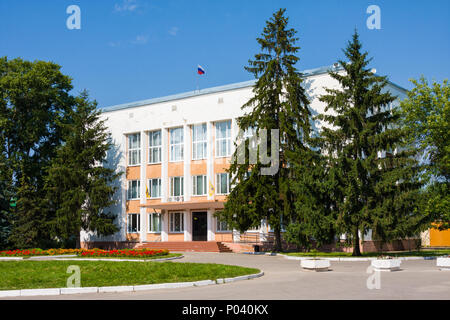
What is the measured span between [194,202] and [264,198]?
9678 mm

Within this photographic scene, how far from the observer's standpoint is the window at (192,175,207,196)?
41.2m

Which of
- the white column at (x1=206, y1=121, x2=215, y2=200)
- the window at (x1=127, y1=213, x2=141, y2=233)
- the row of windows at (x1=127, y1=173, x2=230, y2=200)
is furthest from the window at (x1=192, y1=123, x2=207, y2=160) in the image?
the window at (x1=127, y1=213, x2=141, y2=233)

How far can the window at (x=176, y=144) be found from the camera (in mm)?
42938

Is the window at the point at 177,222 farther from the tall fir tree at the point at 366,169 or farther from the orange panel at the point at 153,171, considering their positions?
the tall fir tree at the point at 366,169

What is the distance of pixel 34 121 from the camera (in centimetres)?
4503

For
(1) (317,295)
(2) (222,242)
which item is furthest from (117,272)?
(2) (222,242)

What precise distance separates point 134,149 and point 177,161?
531cm

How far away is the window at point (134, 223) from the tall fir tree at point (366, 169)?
22219 millimetres

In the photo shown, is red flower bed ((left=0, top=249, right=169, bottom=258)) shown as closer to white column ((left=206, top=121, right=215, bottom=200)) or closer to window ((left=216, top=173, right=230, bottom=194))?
window ((left=216, top=173, right=230, bottom=194))

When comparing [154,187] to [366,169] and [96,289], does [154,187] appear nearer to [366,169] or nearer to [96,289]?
[366,169]

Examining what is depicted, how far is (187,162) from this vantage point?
4203cm

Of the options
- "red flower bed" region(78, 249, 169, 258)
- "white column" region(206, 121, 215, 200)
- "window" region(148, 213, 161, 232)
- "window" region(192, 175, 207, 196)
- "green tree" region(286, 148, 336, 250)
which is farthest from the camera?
"window" region(148, 213, 161, 232)

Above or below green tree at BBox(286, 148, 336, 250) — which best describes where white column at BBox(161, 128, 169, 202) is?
above
